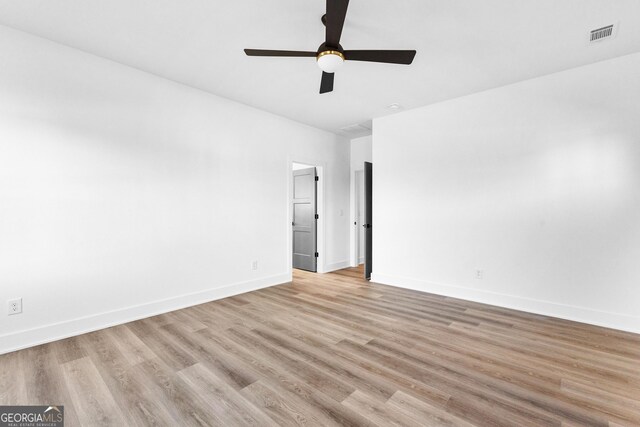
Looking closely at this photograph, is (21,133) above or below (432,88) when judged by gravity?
below

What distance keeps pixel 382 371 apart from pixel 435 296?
7.57 ft

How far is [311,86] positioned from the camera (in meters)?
3.67

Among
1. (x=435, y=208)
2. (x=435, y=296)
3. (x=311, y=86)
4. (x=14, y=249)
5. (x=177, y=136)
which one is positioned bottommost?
(x=435, y=296)

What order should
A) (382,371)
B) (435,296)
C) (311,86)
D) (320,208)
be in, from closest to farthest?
(382,371), (311,86), (435,296), (320,208)

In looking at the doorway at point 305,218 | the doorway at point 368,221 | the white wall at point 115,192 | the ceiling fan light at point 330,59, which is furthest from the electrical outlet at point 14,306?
the doorway at point 368,221

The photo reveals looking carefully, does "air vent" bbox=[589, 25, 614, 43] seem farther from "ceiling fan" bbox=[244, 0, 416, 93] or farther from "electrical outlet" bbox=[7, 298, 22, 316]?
"electrical outlet" bbox=[7, 298, 22, 316]

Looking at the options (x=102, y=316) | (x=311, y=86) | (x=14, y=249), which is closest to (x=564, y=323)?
(x=311, y=86)

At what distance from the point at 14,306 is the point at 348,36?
3.80 m

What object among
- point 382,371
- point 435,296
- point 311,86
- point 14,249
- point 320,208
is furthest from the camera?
point 320,208

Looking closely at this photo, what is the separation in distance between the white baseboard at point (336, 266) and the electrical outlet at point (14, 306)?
13.7 ft

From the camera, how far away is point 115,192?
3.08m

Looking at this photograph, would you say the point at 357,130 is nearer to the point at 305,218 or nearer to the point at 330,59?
the point at 305,218

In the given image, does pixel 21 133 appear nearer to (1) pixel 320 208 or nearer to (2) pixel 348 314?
(2) pixel 348 314

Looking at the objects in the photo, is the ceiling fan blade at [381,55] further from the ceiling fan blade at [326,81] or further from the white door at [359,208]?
the white door at [359,208]
